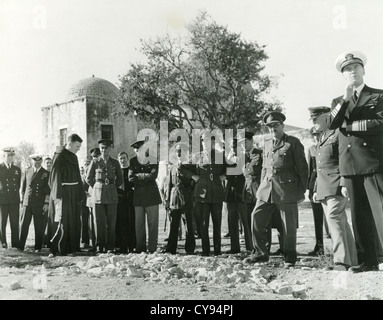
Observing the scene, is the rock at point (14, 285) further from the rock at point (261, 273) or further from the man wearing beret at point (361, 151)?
the man wearing beret at point (361, 151)

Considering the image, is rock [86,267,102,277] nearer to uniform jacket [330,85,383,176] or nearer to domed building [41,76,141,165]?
uniform jacket [330,85,383,176]

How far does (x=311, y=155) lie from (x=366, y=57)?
9.33 ft

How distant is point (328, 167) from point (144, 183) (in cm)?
353

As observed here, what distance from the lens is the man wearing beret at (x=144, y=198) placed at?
7.98 metres

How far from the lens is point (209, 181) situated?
766 cm

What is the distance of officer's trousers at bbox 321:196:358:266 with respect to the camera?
17.4 ft

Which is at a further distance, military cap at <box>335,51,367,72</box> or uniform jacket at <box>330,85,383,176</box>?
military cap at <box>335,51,367,72</box>

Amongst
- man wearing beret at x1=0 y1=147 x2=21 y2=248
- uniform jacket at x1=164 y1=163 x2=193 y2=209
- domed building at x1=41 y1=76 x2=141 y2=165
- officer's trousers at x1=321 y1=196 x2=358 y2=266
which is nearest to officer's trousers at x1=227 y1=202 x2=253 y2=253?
uniform jacket at x1=164 y1=163 x2=193 y2=209

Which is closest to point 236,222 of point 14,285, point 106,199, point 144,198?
point 144,198

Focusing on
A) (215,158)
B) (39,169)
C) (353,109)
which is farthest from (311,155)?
(39,169)

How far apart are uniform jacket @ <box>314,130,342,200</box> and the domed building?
2287cm

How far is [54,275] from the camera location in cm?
577

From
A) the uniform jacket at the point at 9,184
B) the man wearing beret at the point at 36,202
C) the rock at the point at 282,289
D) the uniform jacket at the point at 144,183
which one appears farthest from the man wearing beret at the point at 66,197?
the rock at the point at 282,289
